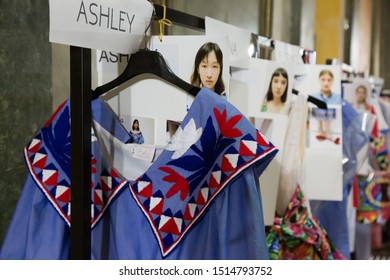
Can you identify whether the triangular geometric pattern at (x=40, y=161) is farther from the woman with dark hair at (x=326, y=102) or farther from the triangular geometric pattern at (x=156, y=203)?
the woman with dark hair at (x=326, y=102)

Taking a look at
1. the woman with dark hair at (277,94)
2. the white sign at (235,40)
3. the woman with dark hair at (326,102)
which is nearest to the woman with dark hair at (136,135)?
the white sign at (235,40)

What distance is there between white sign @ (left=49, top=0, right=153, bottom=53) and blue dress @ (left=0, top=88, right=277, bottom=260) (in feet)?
0.39

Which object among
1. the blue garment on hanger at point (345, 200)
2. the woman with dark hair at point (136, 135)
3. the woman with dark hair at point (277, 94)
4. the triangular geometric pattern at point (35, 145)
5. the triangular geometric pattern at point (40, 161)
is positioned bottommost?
the blue garment on hanger at point (345, 200)

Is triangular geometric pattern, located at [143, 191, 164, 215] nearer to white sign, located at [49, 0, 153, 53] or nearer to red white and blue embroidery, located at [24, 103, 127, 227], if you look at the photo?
red white and blue embroidery, located at [24, 103, 127, 227]

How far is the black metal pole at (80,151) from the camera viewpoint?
0.76 m

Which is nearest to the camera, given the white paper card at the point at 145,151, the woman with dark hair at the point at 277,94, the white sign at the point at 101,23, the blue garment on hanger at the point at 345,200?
the white sign at the point at 101,23

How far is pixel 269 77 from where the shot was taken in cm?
123

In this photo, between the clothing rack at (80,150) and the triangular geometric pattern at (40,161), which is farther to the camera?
the triangular geometric pattern at (40,161)

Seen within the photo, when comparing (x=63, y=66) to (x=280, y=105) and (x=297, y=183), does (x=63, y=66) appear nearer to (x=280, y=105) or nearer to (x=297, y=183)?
(x=280, y=105)

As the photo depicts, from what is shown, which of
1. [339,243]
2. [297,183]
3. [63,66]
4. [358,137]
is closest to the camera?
[63,66]

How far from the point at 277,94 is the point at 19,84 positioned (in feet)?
1.76

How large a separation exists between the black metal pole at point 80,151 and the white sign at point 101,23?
0.03 metres
